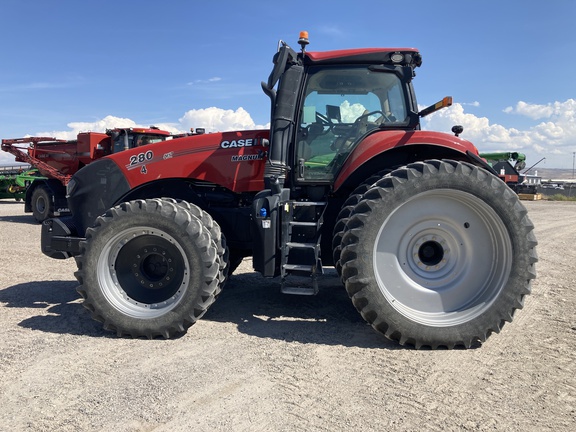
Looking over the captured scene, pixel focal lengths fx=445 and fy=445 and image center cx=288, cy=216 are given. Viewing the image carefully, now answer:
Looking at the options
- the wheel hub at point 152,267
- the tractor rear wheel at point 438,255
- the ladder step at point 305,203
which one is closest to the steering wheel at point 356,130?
the ladder step at point 305,203

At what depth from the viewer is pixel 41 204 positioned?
14.4 m

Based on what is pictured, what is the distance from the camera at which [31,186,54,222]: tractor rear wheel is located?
14.1m

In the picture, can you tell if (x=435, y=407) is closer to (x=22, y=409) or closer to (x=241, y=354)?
(x=241, y=354)

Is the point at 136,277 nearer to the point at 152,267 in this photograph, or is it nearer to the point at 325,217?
the point at 152,267

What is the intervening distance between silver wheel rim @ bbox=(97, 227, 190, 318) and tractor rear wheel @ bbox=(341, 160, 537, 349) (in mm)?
1563

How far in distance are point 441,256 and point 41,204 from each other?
46.0 ft

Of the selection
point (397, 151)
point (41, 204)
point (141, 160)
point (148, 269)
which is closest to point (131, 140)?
point (41, 204)

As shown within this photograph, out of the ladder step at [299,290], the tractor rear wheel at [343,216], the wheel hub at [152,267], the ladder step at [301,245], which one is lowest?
the ladder step at [299,290]

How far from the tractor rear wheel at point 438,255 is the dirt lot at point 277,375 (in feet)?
0.84

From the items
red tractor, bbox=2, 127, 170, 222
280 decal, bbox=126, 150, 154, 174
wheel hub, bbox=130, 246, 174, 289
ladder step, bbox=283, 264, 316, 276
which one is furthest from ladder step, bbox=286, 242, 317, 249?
red tractor, bbox=2, 127, 170, 222

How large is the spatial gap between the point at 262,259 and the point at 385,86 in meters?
2.17

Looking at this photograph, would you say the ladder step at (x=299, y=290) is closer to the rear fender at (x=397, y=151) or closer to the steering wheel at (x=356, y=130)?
the rear fender at (x=397, y=151)

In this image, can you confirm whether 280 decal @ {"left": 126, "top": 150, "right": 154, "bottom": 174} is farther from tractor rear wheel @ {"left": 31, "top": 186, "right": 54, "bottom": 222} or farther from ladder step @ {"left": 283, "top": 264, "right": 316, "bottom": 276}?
tractor rear wheel @ {"left": 31, "top": 186, "right": 54, "bottom": 222}

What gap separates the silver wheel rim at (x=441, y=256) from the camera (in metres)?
3.88
